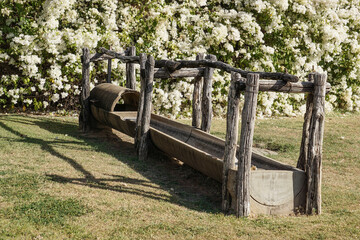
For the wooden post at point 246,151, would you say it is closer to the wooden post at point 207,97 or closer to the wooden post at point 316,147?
the wooden post at point 316,147

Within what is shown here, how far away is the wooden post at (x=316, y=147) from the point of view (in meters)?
6.02

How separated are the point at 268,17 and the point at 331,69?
11.3ft

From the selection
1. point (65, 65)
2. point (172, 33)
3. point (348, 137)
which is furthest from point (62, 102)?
point (348, 137)

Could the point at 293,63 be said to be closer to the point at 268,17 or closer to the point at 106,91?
the point at 268,17

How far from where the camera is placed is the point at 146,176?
7.71m

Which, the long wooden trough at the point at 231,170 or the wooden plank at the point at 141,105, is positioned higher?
the wooden plank at the point at 141,105

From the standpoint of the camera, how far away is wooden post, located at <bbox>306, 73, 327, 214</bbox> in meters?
6.02

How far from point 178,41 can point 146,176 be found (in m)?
8.18

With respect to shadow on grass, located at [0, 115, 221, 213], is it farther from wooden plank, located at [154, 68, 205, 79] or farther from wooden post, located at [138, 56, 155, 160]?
wooden plank, located at [154, 68, 205, 79]

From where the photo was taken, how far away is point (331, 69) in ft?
54.4

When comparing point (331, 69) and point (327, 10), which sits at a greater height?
point (327, 10)

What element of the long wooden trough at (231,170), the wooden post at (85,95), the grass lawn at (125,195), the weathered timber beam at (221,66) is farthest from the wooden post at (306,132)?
the wooden post at (85,95)

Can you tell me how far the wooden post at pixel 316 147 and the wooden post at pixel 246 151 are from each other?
2.90 feet

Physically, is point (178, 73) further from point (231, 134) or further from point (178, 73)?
point (231, 134)
